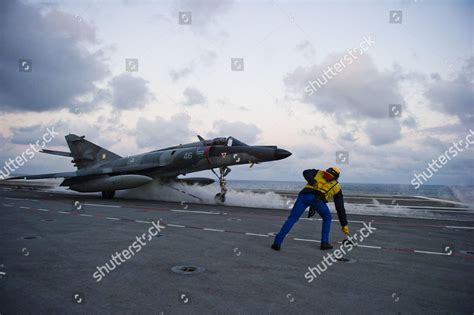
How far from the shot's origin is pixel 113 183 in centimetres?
2047

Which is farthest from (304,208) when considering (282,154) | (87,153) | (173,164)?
(87,153)

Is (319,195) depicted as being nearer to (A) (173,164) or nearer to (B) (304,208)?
(B) (304,208)

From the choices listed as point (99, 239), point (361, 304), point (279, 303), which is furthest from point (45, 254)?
point (361, 304)

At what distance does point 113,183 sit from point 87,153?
7846 mm

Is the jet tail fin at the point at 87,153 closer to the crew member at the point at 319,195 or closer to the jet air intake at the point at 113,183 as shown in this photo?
the jet air intake at the point at 113,183

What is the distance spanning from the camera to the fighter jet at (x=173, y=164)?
1836 centimetres

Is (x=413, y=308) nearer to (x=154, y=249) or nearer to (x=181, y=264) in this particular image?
(x=181, y=264)

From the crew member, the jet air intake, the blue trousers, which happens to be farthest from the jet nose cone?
the blue trousers

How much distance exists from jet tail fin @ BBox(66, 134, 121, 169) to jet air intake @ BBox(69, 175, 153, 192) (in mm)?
4191

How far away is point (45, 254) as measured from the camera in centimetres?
659

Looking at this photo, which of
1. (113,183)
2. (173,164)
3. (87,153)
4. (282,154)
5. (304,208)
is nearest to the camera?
(304,208)

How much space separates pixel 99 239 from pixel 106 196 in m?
15.8

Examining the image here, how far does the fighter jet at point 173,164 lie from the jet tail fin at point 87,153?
20.6 inches

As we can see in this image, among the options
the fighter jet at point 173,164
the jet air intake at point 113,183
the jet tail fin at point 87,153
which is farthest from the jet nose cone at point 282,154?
the jet tail fin at point 87,153
